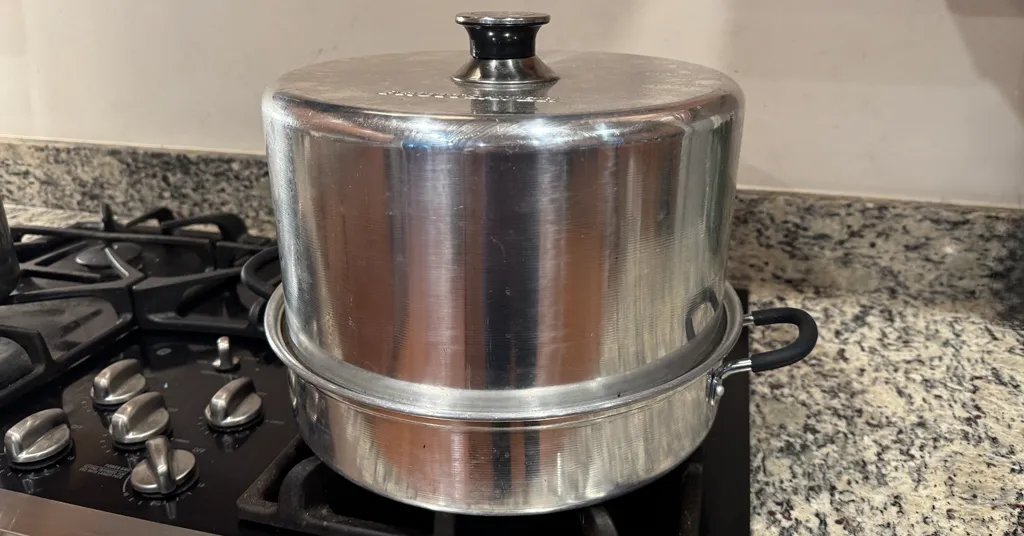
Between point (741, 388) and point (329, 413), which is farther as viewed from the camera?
point (741, 388)

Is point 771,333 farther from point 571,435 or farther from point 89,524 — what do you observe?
point 89,524

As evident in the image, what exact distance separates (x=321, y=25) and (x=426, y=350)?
58 centimetres

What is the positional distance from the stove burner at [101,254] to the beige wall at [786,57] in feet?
0.59

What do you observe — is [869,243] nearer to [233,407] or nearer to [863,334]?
[863,334]

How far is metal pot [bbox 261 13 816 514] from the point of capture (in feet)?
1.25

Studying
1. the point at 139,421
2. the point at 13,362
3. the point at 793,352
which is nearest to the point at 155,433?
the point at 139,421

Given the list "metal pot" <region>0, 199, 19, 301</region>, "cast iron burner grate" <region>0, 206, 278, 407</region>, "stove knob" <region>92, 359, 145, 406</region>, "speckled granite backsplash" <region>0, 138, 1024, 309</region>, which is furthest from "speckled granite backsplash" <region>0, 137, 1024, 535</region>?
"stove knob" <region>92, 359, 145, 406</region>

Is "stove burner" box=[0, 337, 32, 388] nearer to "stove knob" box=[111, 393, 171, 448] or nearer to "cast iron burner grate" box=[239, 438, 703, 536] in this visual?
"stove knob" box=[111, 393, 171, 448]

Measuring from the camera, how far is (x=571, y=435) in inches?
16.9

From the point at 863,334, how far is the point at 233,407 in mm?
596

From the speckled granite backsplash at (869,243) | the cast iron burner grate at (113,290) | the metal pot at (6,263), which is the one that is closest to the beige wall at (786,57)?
the speckled granite backsplash at (869,243)

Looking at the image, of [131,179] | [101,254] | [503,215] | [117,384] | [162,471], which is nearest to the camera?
[503,215]

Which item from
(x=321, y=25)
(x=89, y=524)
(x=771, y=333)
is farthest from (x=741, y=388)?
(x=321, y=25)

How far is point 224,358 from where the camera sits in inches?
25.9
